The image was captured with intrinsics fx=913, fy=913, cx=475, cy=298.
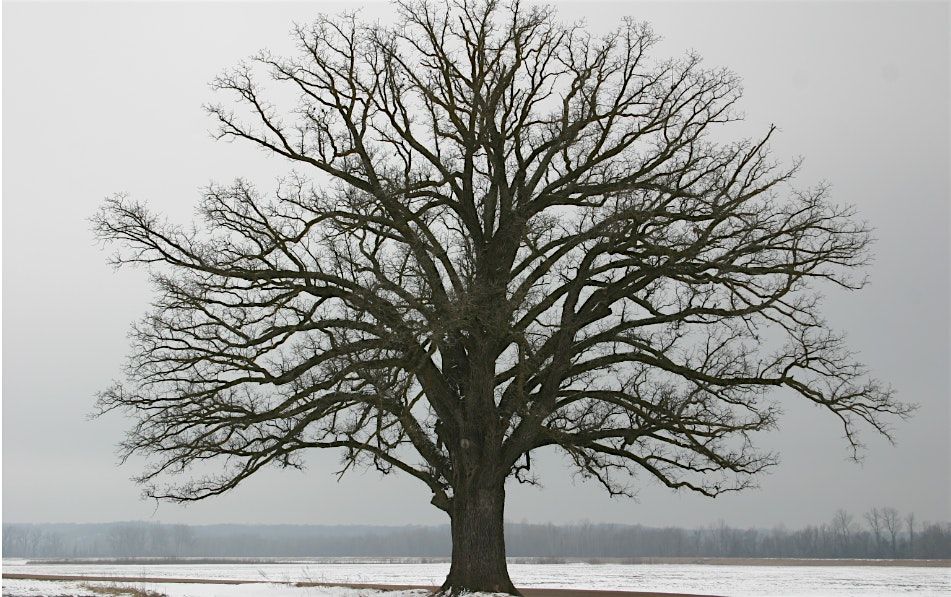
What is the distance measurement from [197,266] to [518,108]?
882 cm

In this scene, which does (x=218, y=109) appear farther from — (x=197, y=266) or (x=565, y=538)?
(x=565, y=538)

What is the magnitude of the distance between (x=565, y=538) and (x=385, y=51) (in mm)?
116164

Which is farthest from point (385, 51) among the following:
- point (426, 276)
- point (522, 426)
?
point (522, 426)

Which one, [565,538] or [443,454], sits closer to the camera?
[443,454]

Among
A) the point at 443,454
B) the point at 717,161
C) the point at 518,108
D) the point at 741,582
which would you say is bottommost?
the point at 741,582

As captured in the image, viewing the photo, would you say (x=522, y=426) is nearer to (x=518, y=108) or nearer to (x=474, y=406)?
(x=474, y=406)

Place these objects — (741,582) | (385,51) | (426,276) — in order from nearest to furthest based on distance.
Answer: (426,276), (385,51), (741,582)

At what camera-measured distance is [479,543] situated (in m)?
21.0

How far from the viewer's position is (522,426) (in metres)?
21.7

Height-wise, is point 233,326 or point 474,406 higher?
point 233,326

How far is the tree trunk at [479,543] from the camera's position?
2064 cm

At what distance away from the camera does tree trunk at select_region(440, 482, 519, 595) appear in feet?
67.7

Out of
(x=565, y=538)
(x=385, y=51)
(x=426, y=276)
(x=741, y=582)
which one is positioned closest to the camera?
(x=426, y=276)

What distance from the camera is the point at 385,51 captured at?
22344 millimetres
